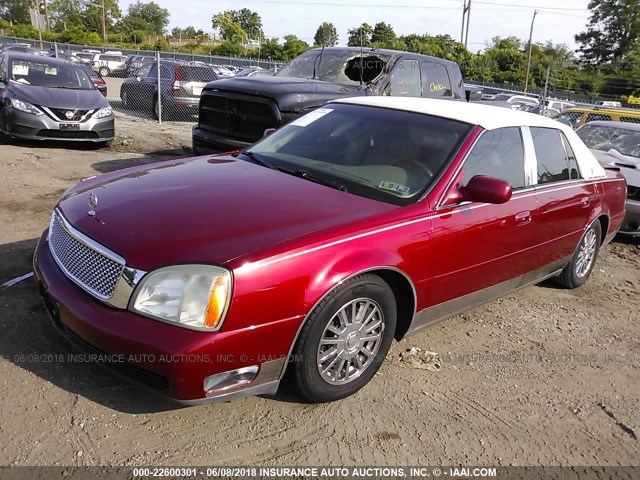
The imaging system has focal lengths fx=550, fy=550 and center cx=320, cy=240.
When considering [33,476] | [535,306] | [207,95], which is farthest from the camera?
[207,95]

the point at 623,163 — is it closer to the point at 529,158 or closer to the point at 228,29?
the point at 529,158

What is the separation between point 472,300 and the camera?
12.4 ft

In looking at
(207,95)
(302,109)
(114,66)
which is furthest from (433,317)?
(114,66)

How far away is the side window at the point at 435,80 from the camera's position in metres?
8.59

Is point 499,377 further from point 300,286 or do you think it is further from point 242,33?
point 242,33

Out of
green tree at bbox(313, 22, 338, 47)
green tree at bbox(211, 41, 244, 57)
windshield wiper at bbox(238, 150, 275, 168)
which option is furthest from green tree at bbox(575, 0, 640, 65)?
windshield wiper at bbox(238, 150, 275, 168)

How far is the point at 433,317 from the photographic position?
3.53 meters

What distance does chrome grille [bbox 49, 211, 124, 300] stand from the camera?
263 cm

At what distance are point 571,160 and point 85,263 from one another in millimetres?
3881

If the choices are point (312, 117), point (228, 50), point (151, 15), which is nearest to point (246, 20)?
point (151, 15)

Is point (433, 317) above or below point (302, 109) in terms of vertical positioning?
below

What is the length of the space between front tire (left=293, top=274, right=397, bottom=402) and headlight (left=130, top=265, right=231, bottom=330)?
480 mm

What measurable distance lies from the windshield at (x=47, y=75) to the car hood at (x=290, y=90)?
3.62 metres

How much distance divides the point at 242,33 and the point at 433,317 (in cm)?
9748
